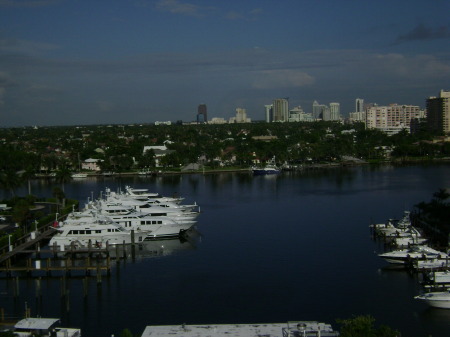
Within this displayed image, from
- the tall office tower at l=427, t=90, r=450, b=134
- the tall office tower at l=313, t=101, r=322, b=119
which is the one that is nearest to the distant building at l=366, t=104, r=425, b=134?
the tall office tower at l=427, t=90, r=450, b=134

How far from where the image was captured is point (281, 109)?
146 meters

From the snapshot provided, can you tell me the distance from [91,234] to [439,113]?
69228mm

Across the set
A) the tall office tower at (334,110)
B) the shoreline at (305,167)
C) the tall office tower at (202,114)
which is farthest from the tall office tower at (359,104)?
the shoreline at (305,167)

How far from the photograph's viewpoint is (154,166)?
51625 millimetres

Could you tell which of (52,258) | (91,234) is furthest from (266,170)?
(52,258)

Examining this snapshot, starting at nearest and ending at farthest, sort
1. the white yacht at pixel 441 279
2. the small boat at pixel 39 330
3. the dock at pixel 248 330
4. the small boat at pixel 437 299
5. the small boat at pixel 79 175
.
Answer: the dock at pixel 248 330
the small boat at pixel 39 330
the small boat at pixel 437 299
the white yacht at pixel 441 279
the small boat at pixel 79 175

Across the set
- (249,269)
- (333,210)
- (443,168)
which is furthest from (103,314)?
(443,168)

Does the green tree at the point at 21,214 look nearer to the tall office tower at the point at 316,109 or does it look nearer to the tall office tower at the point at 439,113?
the tall office tower at the point at 439,113

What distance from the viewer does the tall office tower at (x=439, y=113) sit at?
258ft

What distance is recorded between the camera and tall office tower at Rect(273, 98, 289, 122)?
14538 cm

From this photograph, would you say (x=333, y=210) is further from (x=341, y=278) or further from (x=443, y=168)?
(x=443, y=168)

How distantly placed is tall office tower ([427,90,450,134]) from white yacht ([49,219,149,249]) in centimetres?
6472

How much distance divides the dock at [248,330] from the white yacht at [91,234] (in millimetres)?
9190

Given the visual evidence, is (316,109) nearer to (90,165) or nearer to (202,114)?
(202,114)
